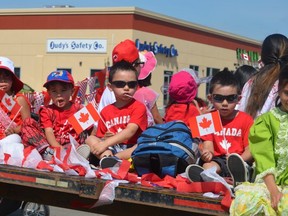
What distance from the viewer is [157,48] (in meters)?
43.0

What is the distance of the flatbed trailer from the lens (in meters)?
4.02

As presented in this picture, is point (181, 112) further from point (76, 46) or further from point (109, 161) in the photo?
point (76, 46)

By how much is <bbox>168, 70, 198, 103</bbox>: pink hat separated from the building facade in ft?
110

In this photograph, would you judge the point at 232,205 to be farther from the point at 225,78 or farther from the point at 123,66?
the point at 123,66

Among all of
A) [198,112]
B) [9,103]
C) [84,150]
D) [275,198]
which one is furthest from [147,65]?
[275,198]

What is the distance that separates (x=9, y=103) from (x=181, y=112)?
Answer: 65.3 inches

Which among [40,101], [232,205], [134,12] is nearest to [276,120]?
[232,205]

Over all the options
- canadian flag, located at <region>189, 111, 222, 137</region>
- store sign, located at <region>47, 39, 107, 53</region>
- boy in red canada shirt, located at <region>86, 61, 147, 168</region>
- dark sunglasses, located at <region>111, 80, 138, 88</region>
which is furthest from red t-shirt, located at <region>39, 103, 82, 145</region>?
store sign, located at <region>47, 39, 107, 53</region>

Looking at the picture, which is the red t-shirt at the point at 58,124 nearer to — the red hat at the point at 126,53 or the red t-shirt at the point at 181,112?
the red hat at the point at 126,53

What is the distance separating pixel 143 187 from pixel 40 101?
3319mm

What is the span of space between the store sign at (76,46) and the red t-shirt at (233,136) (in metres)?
36.5

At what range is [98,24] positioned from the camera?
138 feet

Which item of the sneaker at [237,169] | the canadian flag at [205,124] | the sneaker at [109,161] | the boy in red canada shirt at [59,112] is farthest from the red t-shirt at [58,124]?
the sneaker at [237,169]

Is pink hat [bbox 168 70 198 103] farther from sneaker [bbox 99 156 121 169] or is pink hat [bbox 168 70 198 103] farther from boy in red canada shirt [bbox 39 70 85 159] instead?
sneaker [bbox 99 156 121 169]
